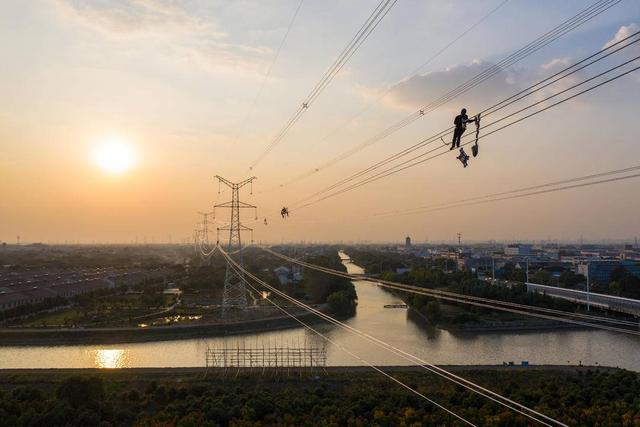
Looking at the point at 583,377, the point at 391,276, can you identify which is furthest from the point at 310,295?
the point at 583,377

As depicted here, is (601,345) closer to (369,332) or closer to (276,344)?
(369,332)

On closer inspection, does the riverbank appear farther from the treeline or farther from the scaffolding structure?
the treeline

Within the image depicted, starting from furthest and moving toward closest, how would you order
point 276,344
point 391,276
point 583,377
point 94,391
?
point 391,276 → point 276,344 → point 583,377 → point 94,391

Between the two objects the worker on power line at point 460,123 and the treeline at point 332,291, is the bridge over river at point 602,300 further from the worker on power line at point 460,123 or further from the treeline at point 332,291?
the worker on power line at point 460,123

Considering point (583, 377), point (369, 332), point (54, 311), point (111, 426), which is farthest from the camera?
point (54, 311)

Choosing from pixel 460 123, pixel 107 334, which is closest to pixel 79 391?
pixel 460 123

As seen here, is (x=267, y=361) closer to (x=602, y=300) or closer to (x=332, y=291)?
(x=332, y=291)

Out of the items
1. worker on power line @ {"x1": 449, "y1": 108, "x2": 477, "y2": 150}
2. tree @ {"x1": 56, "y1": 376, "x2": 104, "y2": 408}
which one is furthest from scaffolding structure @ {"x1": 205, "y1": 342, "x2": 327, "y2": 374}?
worker on power line @ {"x1": 449, "y1": 108, "x2": 477, "y2": 150}
